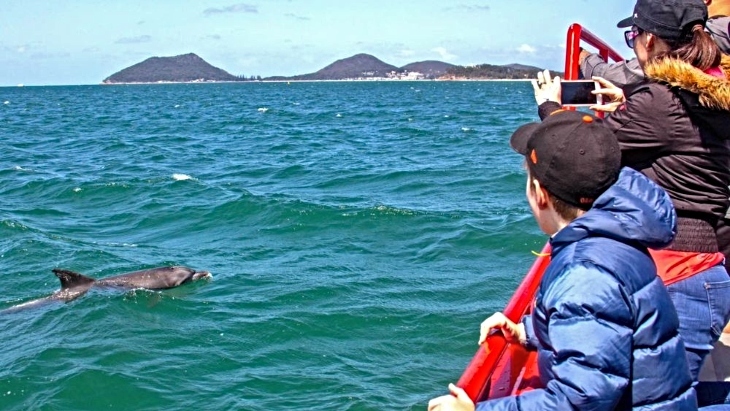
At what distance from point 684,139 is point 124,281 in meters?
9.62

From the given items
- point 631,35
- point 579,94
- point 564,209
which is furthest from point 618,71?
point 564,209

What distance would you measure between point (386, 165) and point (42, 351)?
15451 millimetres

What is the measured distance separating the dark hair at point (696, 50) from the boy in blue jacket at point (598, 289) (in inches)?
39.3

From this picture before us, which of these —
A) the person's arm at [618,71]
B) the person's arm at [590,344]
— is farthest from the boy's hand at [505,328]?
the person's arm at [618,71]

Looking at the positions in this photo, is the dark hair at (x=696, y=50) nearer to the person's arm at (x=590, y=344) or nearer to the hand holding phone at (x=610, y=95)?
the hand holding phone at (x=610, y=95)

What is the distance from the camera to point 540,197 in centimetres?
303

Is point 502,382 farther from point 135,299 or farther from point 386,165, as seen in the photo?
point 386,165

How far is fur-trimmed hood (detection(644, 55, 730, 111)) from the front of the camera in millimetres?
3578

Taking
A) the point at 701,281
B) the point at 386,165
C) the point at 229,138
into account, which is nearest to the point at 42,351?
the point at 701,281

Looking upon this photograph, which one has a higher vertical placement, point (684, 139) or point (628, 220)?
point (684, 139)

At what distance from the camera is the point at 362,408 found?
7484 millimetres

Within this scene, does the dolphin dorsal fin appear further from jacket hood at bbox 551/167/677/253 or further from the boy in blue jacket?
jacket hood at bbox 551/167/677/253

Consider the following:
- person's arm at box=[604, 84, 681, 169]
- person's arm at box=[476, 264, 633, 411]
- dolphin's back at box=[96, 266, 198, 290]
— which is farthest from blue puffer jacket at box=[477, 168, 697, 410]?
dolphin's back at box=[96, 266, 198, 290]

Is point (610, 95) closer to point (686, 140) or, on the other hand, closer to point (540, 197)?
point (686, 140)
